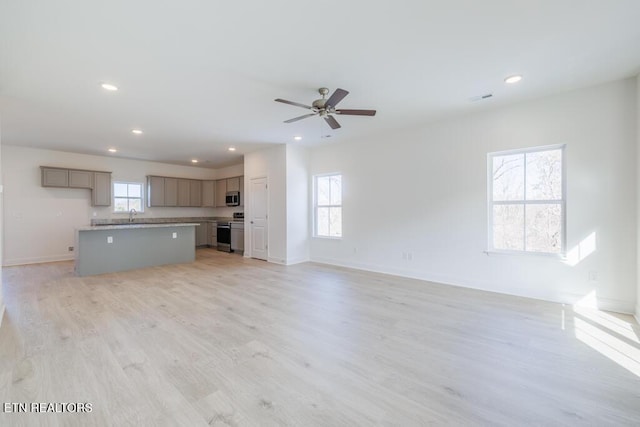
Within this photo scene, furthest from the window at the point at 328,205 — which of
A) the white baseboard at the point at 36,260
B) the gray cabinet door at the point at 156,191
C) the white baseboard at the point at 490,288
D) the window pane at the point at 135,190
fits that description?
the white baseboard at the point at 36,260

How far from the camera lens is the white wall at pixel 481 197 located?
3277 mm

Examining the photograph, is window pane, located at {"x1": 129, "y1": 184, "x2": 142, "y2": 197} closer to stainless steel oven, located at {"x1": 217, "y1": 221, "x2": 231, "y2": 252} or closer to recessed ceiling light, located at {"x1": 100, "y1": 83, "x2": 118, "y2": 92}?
stainless steel oven, located at {"x1": 217, "y1": 221, "x2": 231, "y2": 252}

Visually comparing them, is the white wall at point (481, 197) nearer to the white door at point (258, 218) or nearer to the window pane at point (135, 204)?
the white door at point (258, 218)

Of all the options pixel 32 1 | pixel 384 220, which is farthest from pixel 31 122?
pixel 384 220

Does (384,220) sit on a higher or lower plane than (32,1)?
lower

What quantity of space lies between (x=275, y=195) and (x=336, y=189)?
141 cm

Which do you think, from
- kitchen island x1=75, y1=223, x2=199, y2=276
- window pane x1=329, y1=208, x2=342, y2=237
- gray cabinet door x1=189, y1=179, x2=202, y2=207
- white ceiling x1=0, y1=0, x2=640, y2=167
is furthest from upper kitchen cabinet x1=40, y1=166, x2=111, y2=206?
window pane x1=329, y1=208, x2=342, y2=237

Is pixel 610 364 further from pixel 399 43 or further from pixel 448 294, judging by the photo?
pixel 399 43

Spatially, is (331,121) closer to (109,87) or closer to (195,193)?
(109,87)

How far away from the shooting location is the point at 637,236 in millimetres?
3143

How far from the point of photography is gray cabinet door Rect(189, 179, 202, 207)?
29.1ft

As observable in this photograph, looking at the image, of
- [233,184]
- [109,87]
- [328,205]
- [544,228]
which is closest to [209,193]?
[233,184]

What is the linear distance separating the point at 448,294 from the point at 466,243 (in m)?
0.90

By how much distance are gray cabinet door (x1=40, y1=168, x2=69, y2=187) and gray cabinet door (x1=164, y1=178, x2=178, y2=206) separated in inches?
87.4
